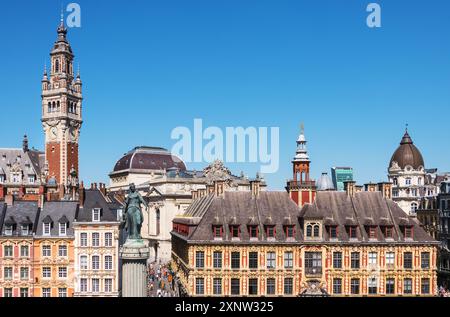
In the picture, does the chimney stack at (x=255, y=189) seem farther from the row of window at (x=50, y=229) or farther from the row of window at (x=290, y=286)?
the row of window at (x=50, y=229)

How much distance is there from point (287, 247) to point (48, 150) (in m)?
88.5

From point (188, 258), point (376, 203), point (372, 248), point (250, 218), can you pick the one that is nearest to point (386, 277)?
point (372, 248)

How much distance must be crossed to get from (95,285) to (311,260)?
20435mm

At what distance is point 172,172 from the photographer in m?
127

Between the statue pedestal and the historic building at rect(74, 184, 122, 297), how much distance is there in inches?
1013

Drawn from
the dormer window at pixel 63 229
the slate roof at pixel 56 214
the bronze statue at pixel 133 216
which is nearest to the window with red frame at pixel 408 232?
the slate roof at pixel 56 214

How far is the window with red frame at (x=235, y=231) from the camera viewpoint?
2212 inches

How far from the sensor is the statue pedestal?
32125mm

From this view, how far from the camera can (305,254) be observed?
5638 centimetres

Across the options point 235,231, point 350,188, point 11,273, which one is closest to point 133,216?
point 235,231

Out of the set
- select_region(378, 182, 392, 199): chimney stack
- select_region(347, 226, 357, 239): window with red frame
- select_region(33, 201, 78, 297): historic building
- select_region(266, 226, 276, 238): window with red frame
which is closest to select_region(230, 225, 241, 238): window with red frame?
select_region(266, 226, 276, 238): window with red frame

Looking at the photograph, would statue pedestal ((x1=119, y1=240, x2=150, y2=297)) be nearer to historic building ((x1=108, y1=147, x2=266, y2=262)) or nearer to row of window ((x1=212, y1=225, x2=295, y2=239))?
row of window ((x1=212, y1=225, x2=295, y2=239))
